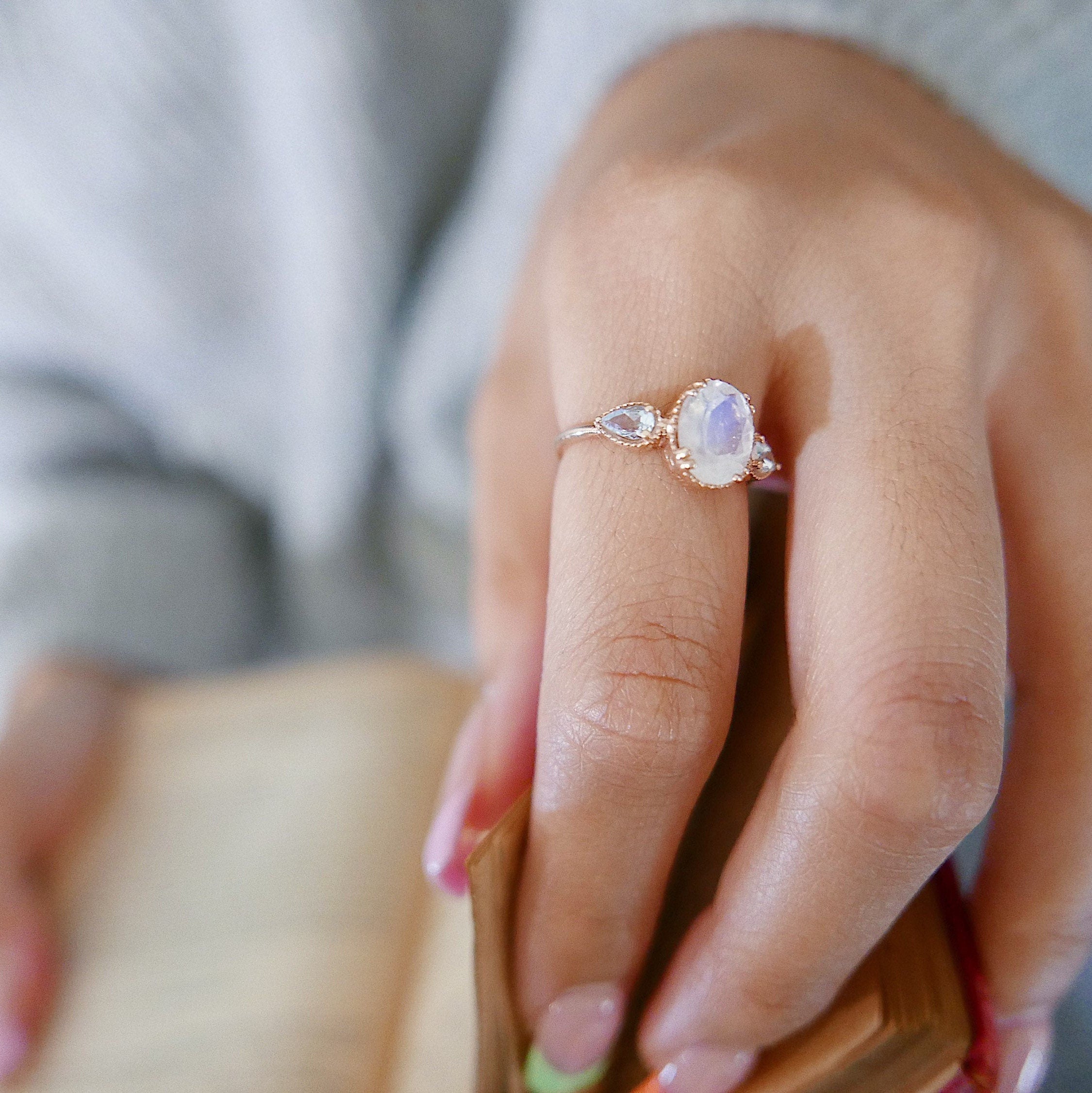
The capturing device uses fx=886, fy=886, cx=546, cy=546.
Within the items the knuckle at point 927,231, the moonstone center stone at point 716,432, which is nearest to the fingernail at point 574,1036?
the moonstone center stone at point 716,432

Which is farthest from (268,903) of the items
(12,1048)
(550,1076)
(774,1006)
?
(774,1006)

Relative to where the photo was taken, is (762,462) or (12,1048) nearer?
(762,462)

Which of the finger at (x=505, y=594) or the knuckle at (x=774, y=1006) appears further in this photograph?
the finger at (x=505, y=594)

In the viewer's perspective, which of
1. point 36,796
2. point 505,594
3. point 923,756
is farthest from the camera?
point 36,796

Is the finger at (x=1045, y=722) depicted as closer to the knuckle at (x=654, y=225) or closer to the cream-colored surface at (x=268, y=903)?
the knuckle at (x=654, y=225)

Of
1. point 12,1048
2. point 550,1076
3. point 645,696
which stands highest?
point 645,696

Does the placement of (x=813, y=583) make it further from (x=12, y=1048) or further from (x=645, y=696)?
(x=12, y=1048)

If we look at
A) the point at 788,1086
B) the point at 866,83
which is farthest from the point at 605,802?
the point at 866,83

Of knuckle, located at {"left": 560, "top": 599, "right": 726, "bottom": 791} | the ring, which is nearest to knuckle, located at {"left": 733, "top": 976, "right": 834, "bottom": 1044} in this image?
knuckle, located at {"left": 560, "top": 599, "right": 726, "bottom": 791}

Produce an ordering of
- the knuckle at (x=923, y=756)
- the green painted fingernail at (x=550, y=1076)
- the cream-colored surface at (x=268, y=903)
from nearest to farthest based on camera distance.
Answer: the knuckle at (x=923, y=756) < the green painted fingernail at (x=550, y=1076) < the cream-colored surface at (x=268, y=903)
